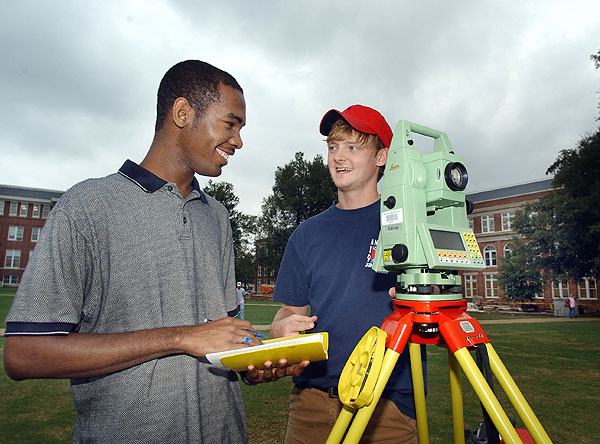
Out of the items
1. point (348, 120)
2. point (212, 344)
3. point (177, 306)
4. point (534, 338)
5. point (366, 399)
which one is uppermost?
point (348, 120)

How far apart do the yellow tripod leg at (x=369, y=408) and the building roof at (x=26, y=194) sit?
2445 inches

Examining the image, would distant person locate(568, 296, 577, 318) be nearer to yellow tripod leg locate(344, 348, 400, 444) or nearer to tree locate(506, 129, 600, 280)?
tree locate(506, 129, 600, 280)

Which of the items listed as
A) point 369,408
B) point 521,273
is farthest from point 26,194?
point 369,408

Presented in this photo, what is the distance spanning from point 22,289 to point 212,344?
2.35 ft

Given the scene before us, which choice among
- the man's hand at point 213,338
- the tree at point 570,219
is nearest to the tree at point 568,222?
the tree at point 570,219

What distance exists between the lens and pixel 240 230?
50094 millimetres

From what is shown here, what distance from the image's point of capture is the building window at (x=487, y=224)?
4944cm

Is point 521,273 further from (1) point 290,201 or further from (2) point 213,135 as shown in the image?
(2) point 213,135

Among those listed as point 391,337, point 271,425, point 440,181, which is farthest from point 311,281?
point 271,425

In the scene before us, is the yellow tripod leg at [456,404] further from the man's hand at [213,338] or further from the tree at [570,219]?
Answer: the tree at [570,219]

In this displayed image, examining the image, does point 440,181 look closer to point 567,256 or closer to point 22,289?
point 22,289

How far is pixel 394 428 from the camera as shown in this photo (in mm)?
2215

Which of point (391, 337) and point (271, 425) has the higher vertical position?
point (391, 337)

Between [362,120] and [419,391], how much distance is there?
1730 mm
